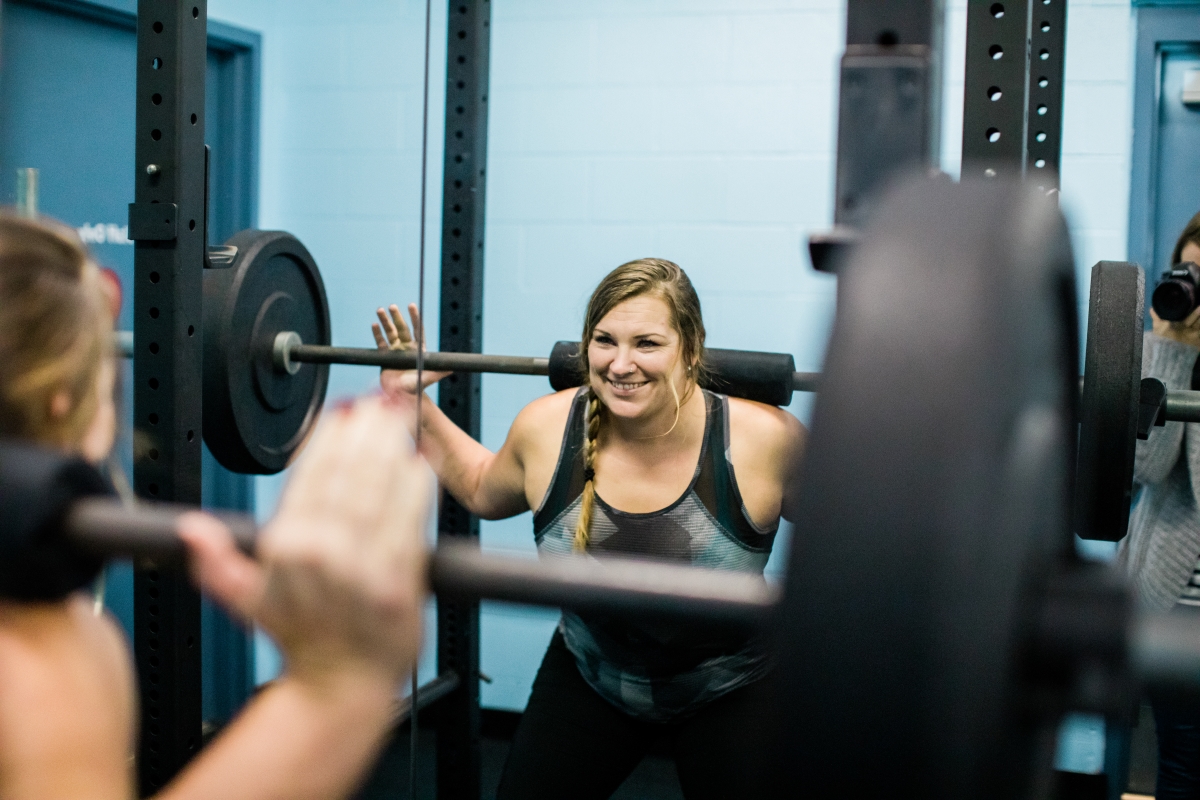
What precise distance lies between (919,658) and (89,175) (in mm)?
2683

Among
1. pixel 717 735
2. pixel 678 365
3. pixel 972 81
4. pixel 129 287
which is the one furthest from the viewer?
pixel 129 287

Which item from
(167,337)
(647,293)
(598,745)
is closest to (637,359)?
(647,293)

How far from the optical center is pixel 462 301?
2.04m

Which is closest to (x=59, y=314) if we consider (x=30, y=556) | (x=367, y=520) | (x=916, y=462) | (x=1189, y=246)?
(x=30, y=556)

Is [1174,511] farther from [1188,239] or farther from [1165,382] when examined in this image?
[1188,239]

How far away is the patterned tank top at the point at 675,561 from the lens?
1587 millimetres

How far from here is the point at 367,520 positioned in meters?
0.50

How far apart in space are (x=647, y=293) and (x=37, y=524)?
122 cm

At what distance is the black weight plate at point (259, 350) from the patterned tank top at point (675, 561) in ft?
1.83

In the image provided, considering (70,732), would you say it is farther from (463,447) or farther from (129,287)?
(129,287)

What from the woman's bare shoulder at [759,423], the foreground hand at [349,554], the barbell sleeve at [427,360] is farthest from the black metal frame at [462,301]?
the foreground hand at [349,554]

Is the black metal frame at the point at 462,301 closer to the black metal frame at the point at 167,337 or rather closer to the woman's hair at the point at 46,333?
the black metal frame at the point at 167,337

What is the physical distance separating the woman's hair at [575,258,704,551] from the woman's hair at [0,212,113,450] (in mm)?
1047

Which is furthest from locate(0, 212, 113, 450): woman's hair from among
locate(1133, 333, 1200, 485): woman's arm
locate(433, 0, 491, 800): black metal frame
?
locate(1133, 333, 1200, 485): woman's arm
